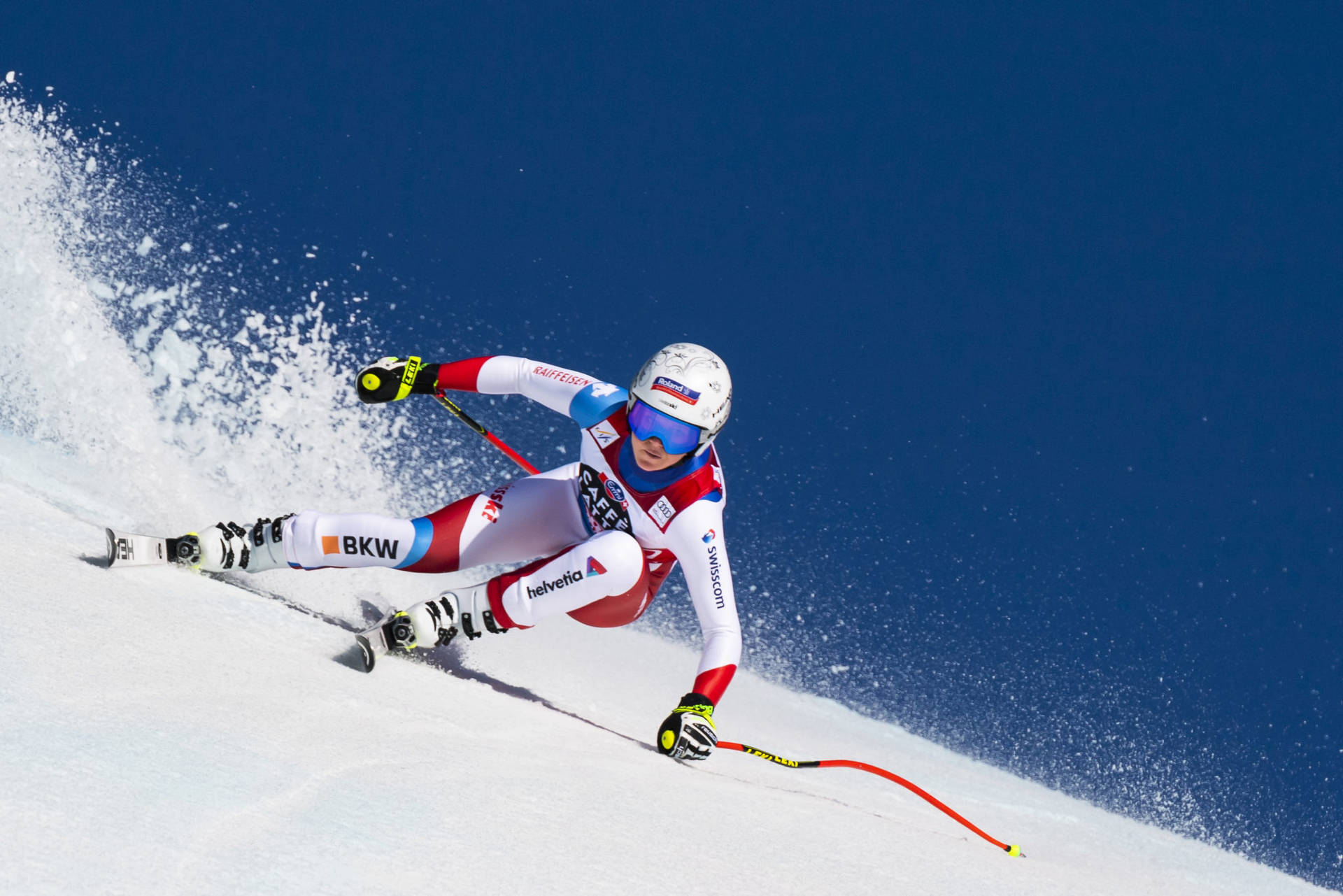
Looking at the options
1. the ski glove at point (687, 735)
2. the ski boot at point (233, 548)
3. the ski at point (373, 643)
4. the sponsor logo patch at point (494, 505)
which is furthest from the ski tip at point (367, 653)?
the ski glove at point (687, 735)

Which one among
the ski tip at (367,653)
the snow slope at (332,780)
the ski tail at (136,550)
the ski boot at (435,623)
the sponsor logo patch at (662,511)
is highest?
the sponsor logo patch at (662,511)

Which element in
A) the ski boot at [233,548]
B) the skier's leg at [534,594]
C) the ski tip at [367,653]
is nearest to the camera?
the ski tip at [367,653]

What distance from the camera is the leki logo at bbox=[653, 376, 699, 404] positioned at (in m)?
4.06

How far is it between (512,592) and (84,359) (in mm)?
3354

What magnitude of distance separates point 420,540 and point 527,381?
714 millimetres

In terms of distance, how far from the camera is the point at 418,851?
102 inches

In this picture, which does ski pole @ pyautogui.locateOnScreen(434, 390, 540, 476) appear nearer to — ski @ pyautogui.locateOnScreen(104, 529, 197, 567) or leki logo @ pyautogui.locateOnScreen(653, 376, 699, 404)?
leki logo @ pyautogui.locateOnScreen(653, 376, 699, 404)

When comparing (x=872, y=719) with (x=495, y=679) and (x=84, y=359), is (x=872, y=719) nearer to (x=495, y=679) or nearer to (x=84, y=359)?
(x=495, y=679)

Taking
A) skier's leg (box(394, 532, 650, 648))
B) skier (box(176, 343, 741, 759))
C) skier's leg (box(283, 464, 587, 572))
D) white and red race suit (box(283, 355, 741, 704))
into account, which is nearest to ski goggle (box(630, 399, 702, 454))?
skier (box(176, 343, 741, 759))

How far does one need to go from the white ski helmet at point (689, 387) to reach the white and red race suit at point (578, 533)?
0.55 feet

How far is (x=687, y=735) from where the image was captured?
3.94 meters

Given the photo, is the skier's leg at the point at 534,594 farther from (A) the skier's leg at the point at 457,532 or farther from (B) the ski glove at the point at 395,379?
(B) the ski glove at the point at 395,379

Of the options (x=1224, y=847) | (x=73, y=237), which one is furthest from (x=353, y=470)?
(x=1224, y=847)

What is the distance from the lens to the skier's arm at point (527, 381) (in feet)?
14.7
